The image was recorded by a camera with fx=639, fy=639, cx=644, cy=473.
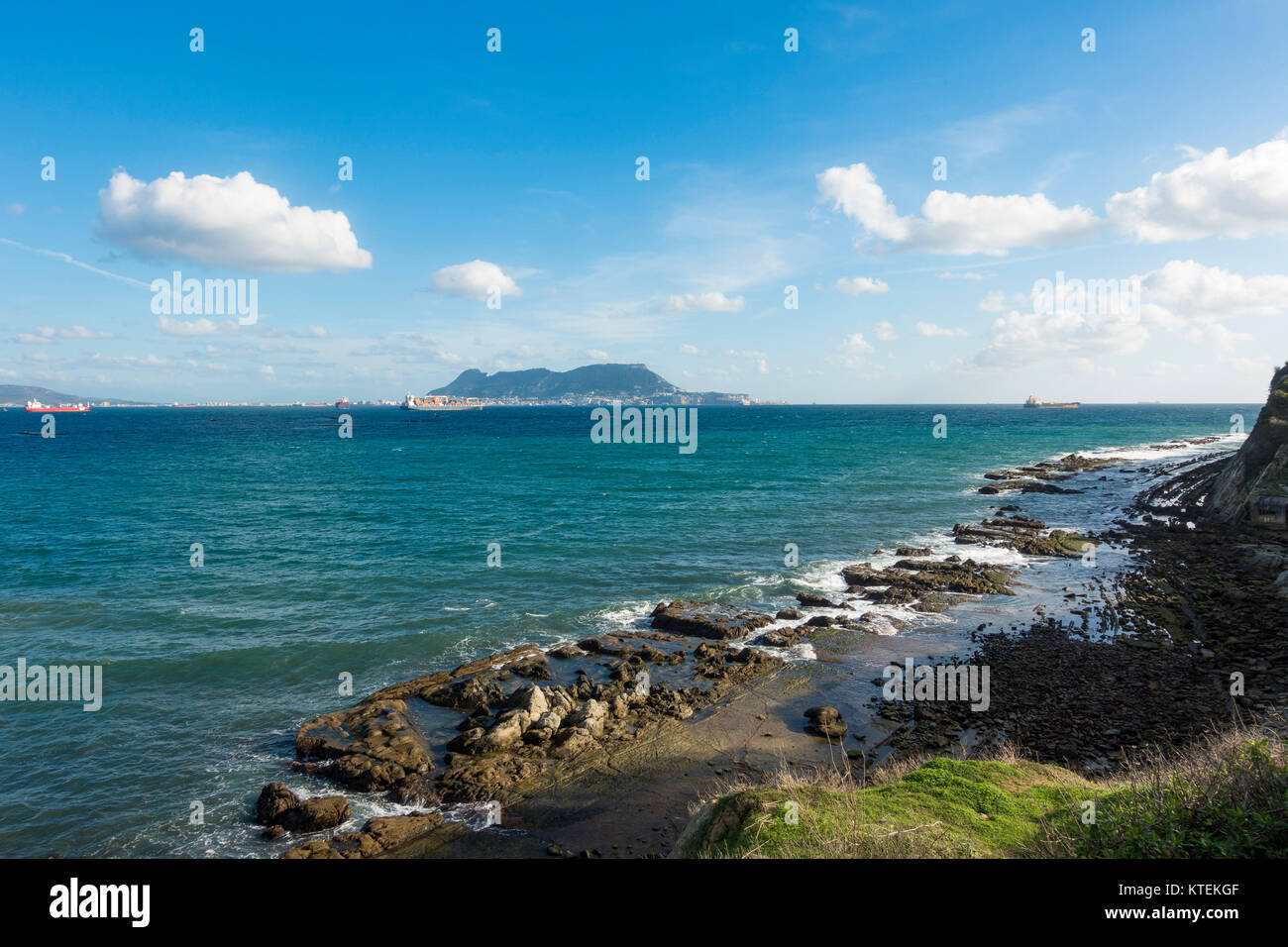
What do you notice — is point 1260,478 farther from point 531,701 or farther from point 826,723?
point 531,701

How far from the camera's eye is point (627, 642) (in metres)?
25.0

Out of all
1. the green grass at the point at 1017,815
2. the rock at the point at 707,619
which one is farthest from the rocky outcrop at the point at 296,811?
the rock at the point at 707,619

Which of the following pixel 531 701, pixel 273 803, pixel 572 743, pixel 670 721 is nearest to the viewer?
pixel 273 803

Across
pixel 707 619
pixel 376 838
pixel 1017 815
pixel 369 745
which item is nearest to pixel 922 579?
pixel 707 619

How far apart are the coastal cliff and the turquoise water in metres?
16.4

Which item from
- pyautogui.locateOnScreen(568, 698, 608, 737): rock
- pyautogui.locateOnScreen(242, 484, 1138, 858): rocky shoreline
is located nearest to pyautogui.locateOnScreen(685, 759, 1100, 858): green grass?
pyautogui.locateOnScreen(242, 484, 1138, 858): rocky shoreline

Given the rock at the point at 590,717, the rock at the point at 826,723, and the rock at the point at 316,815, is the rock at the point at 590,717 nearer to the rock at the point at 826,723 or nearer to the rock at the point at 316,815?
the rock at the point at 826,723

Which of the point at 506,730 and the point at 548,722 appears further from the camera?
the point at 548,722

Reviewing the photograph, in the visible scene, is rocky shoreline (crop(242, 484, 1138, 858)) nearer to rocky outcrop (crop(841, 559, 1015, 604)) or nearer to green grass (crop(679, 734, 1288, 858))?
rocky outcrop (crop(841, 559, 1015, 604))

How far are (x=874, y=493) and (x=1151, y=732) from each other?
45893 millimetres

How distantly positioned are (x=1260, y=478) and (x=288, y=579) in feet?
187

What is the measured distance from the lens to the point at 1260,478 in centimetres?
3962
